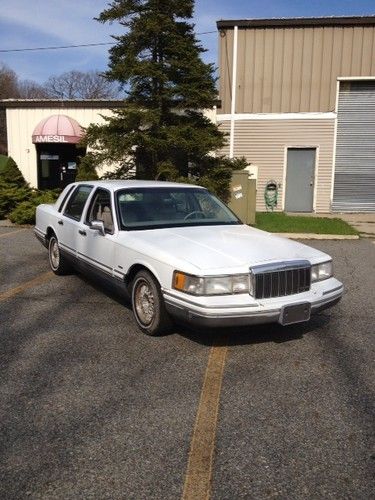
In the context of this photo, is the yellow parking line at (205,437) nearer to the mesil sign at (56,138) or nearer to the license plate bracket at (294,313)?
the license plate bracket at (294,313)

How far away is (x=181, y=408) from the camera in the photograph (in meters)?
3.29

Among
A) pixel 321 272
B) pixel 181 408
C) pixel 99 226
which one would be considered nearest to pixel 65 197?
pixel 99 226

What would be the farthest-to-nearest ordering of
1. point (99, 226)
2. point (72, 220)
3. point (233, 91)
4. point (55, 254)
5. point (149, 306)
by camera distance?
point (233, 91) < point (55, 254) < point (72, 220) < point (99, 226) < point (149, 306)

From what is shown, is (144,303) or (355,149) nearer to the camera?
(144,303)

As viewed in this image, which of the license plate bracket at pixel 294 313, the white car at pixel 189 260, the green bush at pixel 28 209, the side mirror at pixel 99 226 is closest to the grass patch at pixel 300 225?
the green bush at pixel 28 209

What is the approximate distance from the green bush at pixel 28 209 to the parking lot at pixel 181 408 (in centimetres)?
829

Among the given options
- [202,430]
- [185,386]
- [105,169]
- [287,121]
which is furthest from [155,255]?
[287,121]

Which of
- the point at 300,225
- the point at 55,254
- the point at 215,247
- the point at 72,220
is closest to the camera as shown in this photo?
the point at 215,247

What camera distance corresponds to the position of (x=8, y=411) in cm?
318

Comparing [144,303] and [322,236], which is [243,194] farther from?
[144,303]

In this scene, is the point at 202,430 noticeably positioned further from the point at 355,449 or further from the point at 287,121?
the point at 287,121

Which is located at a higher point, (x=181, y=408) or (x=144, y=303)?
(x=144, y=303)

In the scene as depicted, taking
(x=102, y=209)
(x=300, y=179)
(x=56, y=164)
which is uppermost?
(x=56, y=164)

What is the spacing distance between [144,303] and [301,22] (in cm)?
1525
